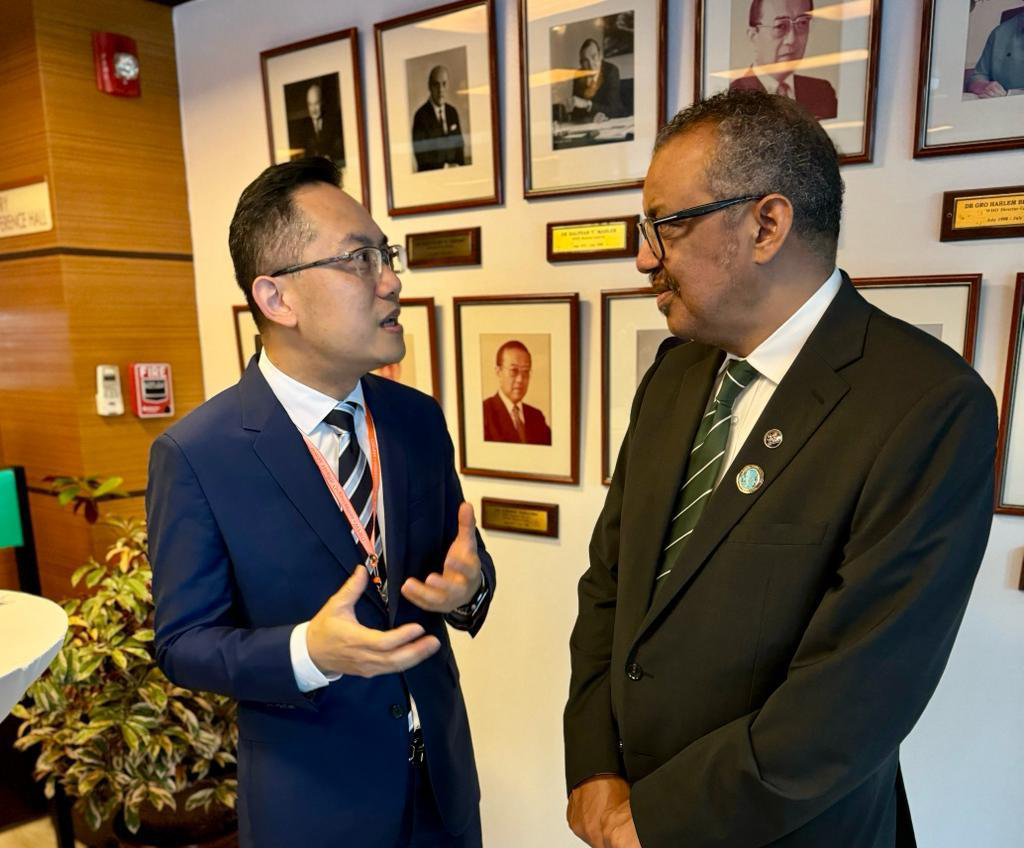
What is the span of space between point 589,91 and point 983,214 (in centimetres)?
103

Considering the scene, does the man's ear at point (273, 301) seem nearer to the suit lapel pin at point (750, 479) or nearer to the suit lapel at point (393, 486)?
the suit lapel at point (393, 486)

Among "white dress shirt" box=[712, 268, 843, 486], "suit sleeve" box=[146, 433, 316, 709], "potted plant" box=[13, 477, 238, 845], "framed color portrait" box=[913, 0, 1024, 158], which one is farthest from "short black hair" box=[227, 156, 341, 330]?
"framed color portrait" box=[913, 0, 1024, 158]

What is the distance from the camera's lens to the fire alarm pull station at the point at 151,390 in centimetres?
264

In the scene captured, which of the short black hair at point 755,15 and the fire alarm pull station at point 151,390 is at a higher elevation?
the short black hair at point 755,15

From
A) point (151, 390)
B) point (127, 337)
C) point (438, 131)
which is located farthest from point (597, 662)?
point (127, 337)

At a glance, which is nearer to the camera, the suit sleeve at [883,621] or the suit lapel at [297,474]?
the suit sleeve at [883,621]

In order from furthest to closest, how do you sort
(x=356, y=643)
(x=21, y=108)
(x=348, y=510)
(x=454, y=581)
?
1. (x=21, y=108)
2. (x=348, y=510)
3. (x=454, y=581)
4. (x=356, y=643)

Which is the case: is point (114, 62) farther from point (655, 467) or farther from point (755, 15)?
point (655, 467)

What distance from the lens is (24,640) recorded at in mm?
1569

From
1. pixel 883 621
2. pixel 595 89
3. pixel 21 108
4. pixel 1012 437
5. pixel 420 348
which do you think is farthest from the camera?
pixel 21 108

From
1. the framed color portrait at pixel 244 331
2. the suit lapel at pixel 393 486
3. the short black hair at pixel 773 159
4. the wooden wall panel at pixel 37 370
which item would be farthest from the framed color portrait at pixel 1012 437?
the wooden wall panel at pixel 37 370

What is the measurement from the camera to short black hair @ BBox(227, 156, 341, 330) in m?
1.32

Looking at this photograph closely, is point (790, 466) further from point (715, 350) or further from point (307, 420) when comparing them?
point (307, 420)

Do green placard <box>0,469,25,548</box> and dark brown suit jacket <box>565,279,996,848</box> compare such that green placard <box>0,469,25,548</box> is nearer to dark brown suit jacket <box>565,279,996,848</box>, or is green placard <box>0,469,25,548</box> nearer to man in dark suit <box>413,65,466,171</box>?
man in dark suit <box>413,65,466,171</box>
